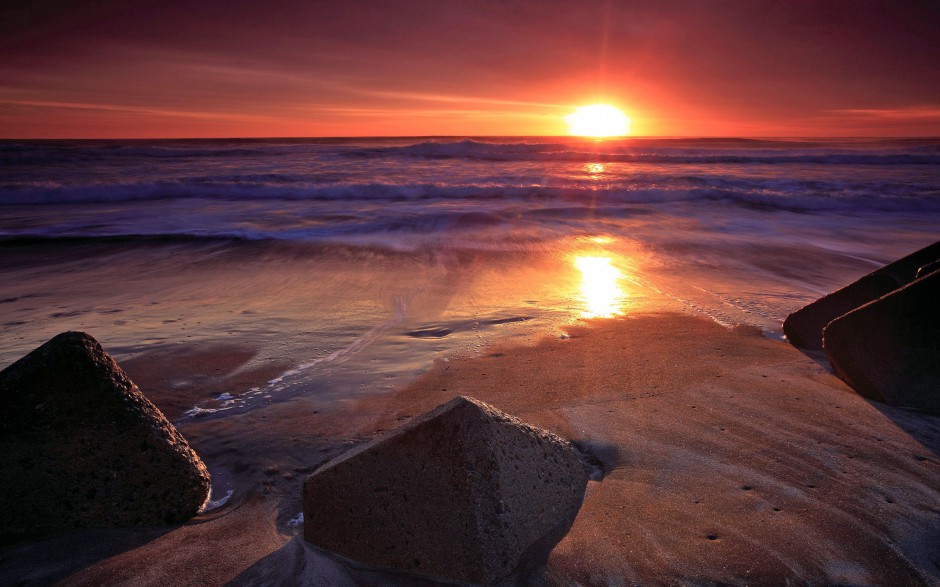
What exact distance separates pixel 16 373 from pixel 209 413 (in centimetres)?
112

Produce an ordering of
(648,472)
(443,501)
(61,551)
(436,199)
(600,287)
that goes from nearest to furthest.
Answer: (443,501), (61,551), (648,472), (600,287), (436,199)

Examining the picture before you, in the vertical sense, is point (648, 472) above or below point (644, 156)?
below

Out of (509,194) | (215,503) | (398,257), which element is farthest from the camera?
(509,194)

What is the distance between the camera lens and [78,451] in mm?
2111

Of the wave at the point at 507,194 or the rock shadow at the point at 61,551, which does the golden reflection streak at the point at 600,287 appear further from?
the wave at the point at 507,194

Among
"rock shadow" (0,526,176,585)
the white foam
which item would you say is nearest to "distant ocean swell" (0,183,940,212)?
the white foam

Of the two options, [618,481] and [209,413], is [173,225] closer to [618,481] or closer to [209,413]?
[209,413]

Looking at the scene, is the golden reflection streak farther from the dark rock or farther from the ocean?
the dark rock

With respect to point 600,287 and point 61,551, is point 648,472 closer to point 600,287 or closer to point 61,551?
point 61,551

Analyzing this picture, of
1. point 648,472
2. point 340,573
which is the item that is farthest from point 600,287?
point 340,573

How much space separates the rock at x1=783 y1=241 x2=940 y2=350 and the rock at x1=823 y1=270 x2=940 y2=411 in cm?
77

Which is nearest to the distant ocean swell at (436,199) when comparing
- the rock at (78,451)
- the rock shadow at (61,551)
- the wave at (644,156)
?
the wave at (644,156)

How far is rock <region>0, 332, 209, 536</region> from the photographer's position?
208cm

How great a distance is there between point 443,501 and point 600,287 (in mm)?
4441
